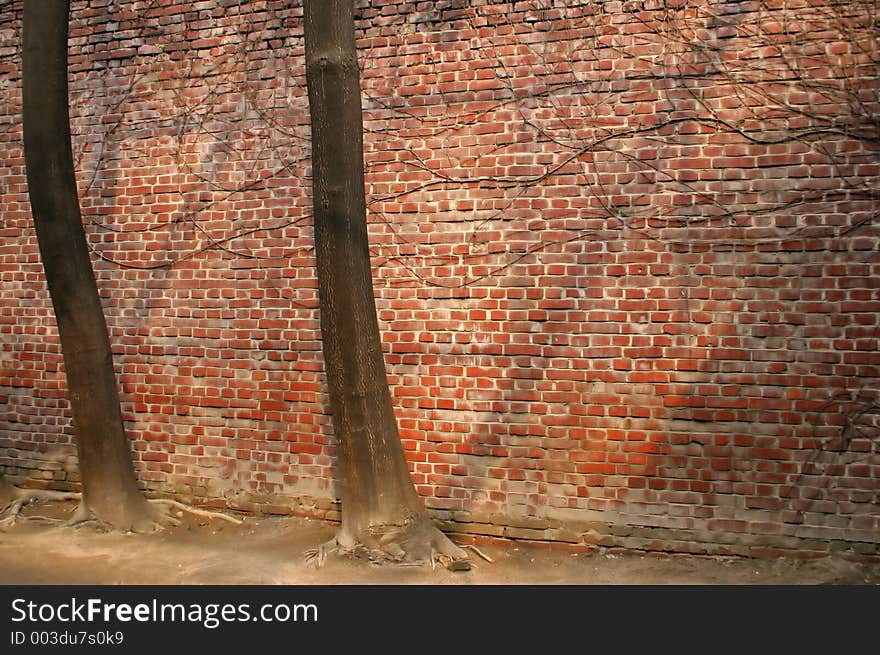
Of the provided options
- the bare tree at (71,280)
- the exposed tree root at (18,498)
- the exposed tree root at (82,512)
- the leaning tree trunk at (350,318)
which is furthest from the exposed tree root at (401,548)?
the exposed tree root at (18,498)

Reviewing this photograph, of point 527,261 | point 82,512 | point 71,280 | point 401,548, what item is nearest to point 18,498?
point 82,512

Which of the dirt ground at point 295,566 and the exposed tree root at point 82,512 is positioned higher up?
the exposed tree root at point 82,512

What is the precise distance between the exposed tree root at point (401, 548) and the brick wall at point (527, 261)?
20.8 inches

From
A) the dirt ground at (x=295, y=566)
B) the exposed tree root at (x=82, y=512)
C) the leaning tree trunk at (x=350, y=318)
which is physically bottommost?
the dirt ground at (x=295, y=566)

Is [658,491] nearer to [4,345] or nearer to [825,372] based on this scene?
[825,372]

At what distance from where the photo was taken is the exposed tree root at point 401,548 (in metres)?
4.79

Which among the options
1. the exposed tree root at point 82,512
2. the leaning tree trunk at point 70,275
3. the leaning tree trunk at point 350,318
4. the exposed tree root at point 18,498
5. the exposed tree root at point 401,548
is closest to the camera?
the leaning tree trunk at point 350,318

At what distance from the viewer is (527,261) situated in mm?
5297

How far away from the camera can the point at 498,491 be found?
5.36m

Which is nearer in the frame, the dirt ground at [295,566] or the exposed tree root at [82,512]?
the dirt ground at [295,566]

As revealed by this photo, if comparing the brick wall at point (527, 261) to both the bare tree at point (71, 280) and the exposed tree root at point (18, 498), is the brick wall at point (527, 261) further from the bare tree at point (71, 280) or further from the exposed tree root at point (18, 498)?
the bare tree at point (71, 280)

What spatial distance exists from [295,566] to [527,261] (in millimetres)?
2471

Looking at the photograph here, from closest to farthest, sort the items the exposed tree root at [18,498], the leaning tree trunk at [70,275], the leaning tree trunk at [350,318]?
the leaning tree trunk at [350,318], the leaning tree trunk at [70,275], the exposed tree root at [18,498]

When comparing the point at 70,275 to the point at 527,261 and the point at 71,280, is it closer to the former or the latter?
the point at 71,280
